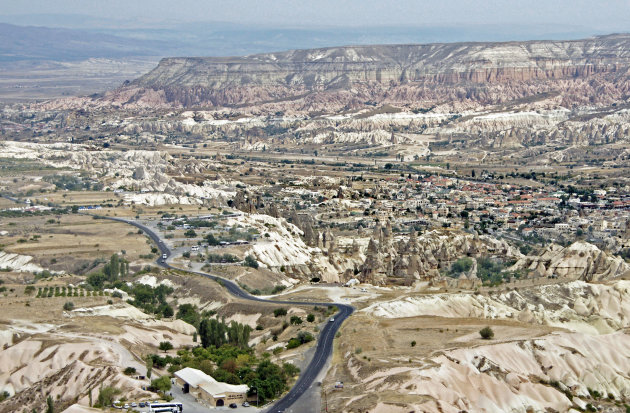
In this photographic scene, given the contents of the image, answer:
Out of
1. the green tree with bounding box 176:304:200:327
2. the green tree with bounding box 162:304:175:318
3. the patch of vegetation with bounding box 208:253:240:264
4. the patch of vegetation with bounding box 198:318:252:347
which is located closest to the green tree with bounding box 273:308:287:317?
the green tree with bounding box 176:304:200:327

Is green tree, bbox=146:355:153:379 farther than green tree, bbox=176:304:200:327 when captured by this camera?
No

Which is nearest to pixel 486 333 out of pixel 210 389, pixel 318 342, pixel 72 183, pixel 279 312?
pixel 318 342

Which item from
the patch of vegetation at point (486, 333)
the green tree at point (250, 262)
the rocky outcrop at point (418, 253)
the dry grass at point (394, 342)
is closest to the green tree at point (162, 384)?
the dry grass at point (394, 342)

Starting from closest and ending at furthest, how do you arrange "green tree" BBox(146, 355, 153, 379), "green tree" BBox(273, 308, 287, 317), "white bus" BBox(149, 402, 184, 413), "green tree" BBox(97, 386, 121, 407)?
"white bus" BBox(149, 402, 184, 413)
"green tree" BBox(97, 386, 121, 407)
"green tree" BBox(146, 355, 153, 379)
"green tree" BBox(273, 308, 287, 317)

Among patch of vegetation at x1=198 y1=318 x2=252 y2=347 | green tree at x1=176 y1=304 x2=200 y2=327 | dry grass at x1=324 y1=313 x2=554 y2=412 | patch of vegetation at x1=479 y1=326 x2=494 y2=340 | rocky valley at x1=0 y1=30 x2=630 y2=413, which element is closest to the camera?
dry grass at x1=324 y1=313 x2=554 y2=412

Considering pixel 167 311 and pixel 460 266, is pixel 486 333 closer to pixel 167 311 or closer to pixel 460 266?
pixel 167 311

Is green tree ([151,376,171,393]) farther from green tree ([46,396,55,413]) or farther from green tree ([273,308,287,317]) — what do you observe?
green tree ([273,308,287,317])
